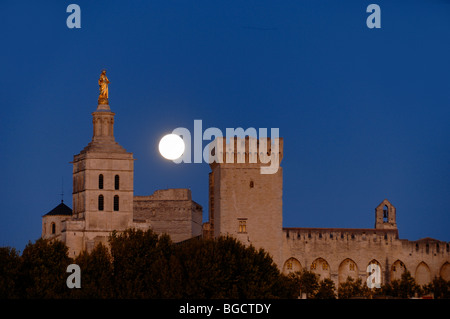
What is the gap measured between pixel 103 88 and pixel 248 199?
34076 mm

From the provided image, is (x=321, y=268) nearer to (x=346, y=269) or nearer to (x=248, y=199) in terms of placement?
(x=346, y=269)

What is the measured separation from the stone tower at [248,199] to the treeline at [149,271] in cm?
714

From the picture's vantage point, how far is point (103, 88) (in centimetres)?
13738

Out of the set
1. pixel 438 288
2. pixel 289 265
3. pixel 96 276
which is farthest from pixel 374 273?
pixel 96 276

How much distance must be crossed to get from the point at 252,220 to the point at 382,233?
11.1m

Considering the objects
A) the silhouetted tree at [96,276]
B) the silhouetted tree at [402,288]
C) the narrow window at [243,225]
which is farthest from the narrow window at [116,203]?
the silhouetted tree at [96,276]

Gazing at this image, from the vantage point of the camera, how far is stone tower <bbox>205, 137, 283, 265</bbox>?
352 ft

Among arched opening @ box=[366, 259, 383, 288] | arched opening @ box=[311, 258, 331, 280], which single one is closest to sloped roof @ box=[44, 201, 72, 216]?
arched opening @ box=[311, 258, 331, 280]

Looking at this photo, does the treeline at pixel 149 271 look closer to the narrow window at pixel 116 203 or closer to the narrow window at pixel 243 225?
the narrow window at pixel 243 225

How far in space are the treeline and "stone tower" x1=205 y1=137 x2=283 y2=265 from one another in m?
7.14

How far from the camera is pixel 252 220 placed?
107 meters
